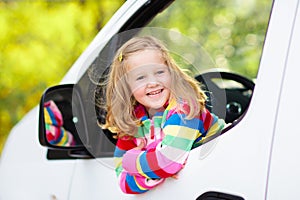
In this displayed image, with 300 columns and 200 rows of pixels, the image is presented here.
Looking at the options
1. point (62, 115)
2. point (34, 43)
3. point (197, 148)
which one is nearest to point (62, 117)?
point (62, 115)

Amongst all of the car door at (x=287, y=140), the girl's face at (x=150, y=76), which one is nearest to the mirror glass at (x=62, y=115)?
the girl's face at (x=150, y=76)

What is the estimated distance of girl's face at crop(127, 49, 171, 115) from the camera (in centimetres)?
213

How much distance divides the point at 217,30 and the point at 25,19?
84.2 inches

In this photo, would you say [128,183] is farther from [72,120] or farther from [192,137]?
[72,120]

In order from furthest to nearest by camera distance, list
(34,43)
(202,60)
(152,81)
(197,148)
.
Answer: (34,43) → (202,60) → (152,81) → (197,148)

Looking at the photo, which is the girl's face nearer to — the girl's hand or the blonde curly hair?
the blonde curly hair

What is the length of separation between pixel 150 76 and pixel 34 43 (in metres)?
5.11

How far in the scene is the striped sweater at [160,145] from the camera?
6.71 feet

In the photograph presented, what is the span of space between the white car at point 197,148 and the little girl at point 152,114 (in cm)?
6

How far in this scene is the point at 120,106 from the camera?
7.34 feet

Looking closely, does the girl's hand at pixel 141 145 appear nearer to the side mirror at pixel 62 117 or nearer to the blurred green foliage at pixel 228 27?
the side mirror at pixel 62 117

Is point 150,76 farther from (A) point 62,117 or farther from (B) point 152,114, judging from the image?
(A) point 62,117

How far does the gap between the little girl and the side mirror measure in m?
0.40

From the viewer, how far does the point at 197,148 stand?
2.03 meters
